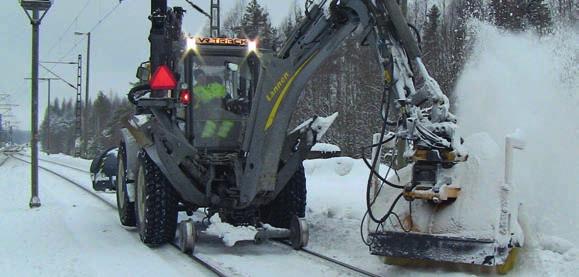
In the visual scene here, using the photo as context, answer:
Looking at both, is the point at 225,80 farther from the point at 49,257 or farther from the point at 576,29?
the point at 576,29

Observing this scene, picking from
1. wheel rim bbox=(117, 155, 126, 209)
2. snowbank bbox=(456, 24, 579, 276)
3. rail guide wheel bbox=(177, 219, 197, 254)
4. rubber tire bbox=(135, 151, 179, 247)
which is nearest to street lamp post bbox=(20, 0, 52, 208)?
wheel rim bbox=(117, 155, 126, 209)

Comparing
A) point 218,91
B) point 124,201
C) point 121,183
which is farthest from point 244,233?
point 121,183

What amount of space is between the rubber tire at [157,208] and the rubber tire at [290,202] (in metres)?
1.41

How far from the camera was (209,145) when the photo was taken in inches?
335

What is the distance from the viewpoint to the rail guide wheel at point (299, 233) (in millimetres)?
8148

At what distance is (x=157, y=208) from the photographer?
8.31m

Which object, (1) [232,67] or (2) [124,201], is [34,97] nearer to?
(2) [124,201]

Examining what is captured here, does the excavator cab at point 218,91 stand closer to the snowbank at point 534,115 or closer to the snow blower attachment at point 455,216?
the snow blower attachment at point 455,216

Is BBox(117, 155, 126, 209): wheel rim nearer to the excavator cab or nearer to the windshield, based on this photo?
the excavator cab

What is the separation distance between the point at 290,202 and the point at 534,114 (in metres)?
3.41

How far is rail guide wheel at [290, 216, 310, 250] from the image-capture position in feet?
26.7

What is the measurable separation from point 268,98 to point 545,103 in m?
3.81

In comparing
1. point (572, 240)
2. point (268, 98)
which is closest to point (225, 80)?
point (268, 98)

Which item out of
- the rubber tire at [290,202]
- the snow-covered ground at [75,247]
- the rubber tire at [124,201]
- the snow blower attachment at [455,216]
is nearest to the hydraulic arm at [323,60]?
the snow blower attachment at [455,216]
